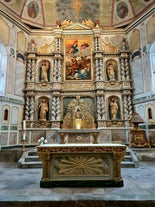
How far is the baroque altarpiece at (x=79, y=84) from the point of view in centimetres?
1198

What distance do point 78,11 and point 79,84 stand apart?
21.5 feet

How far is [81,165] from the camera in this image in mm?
4273

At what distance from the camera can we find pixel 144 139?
9.55 metres

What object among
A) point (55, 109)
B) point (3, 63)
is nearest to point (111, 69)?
point (55, 109)

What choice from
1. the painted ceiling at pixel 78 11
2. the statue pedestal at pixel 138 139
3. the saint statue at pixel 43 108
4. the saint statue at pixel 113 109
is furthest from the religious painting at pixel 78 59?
the statue pedestal at pixel 138 139

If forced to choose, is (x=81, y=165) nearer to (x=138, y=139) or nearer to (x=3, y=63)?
(x=138, y=139)

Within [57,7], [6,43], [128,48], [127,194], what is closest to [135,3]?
[128,48]

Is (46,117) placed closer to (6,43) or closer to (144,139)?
(6,43)

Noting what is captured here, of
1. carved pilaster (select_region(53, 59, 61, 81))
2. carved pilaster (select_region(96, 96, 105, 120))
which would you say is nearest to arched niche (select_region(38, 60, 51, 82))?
carved pilaster (select_region(53, 59, 61, 81))

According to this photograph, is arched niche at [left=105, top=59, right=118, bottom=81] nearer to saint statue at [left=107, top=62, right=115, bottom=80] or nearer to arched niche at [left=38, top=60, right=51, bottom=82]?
saint statue at [left=107, top=62, right=115, bottom=80]

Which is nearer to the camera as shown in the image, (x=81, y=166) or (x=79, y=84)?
(x=81, y=166)

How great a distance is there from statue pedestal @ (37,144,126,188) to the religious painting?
30.5 ft

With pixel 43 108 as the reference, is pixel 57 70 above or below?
above

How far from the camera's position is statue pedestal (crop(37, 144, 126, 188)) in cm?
413
